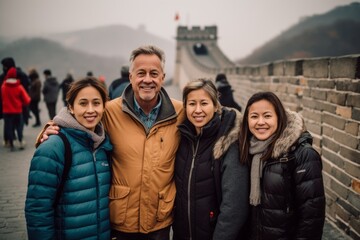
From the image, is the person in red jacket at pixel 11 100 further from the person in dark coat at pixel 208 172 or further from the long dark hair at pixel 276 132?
the long dark hair at pixel 276 132

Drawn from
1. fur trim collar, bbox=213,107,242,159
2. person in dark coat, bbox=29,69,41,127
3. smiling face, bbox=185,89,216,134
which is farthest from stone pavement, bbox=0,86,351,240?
person in dark coat, bbox=29,69,41,127

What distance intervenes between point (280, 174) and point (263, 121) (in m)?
0.40

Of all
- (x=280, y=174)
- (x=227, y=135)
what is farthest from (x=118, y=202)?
(x=280, y=174)

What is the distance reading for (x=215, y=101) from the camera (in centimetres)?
230

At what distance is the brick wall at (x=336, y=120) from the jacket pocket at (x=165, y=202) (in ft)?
6.48

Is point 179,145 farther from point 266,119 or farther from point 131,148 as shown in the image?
point 266,119

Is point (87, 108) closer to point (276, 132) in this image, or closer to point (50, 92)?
point (276, 132)

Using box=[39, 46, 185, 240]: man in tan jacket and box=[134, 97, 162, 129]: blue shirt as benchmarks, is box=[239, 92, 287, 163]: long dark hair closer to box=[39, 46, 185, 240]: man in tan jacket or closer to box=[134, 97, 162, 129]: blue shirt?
box=[39, 46, 185, 240]: man in tan jacket

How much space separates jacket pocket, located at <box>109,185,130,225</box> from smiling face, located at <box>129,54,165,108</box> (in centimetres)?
71

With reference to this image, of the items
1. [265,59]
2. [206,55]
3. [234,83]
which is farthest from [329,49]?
[234,83]

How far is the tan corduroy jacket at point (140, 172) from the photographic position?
2229 mm

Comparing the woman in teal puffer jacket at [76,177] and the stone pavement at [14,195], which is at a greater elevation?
the woman in teal puffer jacket at [76,177]

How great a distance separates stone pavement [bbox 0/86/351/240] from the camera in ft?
11.0

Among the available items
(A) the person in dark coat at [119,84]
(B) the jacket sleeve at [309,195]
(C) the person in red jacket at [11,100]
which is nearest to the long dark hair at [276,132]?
(B) the jacket sleeve at [309,195]
